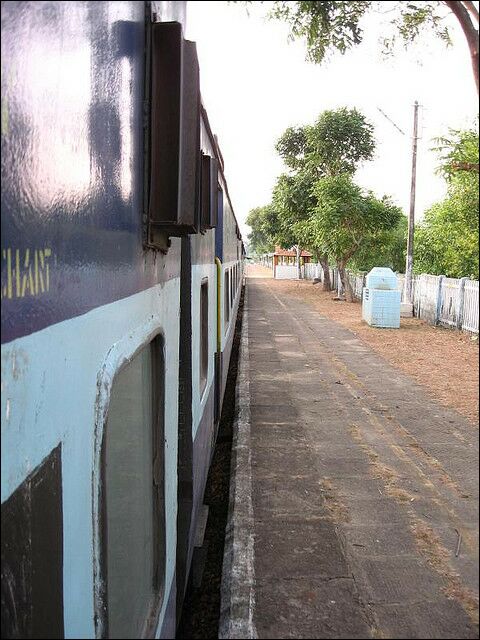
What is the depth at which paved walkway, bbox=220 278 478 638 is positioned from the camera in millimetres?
1668

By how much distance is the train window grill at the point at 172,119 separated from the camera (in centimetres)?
180

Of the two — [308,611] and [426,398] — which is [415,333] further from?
[308,611]

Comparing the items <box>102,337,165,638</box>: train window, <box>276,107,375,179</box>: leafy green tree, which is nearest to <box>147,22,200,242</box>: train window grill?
<box>102,337,165,638</box>: train window

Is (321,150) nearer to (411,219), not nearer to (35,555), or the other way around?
(411,219)

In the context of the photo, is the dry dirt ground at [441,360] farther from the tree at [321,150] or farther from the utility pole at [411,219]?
the tree at [321,150]

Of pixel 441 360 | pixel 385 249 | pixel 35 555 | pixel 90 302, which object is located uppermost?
pixel 385 249

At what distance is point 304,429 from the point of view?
6297 millimetres

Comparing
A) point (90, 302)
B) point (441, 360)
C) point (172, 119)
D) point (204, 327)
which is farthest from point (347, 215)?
point (204, 327)

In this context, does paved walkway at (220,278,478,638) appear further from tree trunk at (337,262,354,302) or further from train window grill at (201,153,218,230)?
train window grill at (201,153,218,230)

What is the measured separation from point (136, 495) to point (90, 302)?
88cm

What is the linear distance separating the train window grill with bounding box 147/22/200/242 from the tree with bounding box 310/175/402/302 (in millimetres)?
1097

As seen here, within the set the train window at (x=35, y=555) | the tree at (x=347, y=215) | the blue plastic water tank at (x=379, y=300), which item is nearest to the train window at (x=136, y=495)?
the train window at (x=35, y=555)

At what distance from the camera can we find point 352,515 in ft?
14.0

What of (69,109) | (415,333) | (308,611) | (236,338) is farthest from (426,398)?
(236,338)
